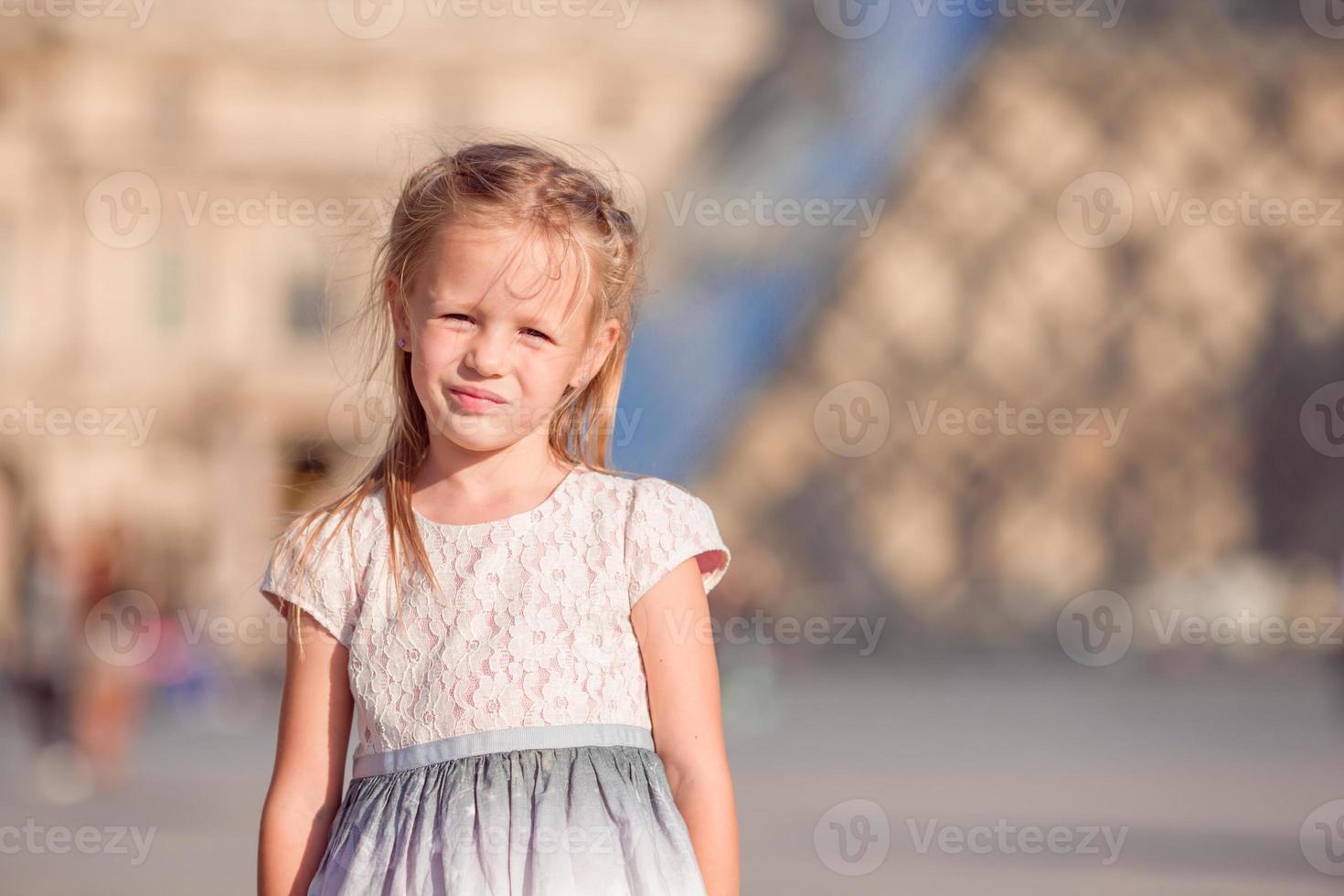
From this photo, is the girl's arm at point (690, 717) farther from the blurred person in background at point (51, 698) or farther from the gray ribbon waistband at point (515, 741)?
the blurred person in background at point (51, 698)

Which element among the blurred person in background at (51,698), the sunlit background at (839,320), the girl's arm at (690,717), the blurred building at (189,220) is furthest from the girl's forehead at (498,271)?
the blurred building at (189,220)

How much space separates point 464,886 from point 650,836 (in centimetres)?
15

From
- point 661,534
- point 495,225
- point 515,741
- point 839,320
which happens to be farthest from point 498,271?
point 839,320

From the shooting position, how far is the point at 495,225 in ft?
5.09

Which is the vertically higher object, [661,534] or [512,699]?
[661,534]

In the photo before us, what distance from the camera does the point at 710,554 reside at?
1.65 m

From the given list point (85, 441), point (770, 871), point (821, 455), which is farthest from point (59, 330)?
point (770, 871)

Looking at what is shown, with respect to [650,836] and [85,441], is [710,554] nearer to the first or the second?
[650,836]

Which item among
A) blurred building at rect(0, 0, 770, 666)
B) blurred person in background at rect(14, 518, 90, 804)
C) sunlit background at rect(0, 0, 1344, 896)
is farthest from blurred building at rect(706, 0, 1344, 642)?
blurred person in background at rect(14, 518, 90, 804)

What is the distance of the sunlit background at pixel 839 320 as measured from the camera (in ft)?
59.7

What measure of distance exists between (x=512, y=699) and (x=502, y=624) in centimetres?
7

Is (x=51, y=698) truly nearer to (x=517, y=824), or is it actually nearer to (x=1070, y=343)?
(x=517, y=824)

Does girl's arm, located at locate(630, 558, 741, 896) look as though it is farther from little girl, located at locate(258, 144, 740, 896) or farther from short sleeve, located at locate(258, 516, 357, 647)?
short sleeve, located at locate(258, 516, 357, 647)

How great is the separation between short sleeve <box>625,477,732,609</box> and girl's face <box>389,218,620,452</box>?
122 mm
